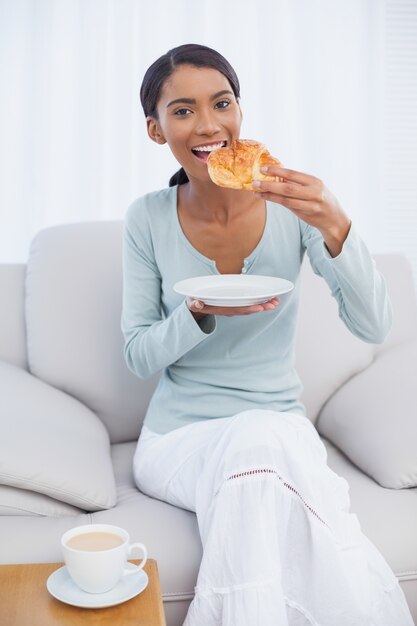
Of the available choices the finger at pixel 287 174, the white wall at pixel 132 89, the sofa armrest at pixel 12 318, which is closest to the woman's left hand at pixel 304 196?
the finger at pixel 287 174

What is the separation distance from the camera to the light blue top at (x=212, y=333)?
1.81 m

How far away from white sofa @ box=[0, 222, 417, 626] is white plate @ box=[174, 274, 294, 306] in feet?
1.53

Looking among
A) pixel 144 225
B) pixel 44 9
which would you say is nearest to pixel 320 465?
pixel 144 225

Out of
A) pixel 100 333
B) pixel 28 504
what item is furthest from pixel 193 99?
pixel 28 504

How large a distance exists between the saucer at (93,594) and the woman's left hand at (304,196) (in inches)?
27.2

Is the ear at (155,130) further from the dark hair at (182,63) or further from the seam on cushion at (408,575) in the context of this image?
the seam on cushion at (408,575)

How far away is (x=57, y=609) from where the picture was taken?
1187 mm

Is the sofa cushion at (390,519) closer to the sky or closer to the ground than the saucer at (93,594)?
closer to the ground

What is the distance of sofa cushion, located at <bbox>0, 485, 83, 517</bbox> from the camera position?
64.8 inches

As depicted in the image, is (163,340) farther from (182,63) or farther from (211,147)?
(182,63)

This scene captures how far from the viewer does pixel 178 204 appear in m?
1.97

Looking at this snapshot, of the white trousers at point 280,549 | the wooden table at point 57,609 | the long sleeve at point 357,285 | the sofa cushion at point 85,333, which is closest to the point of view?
the wooden table at point 57,609

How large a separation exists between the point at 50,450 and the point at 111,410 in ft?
1.51

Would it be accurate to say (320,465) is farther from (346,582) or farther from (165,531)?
(165,531)
